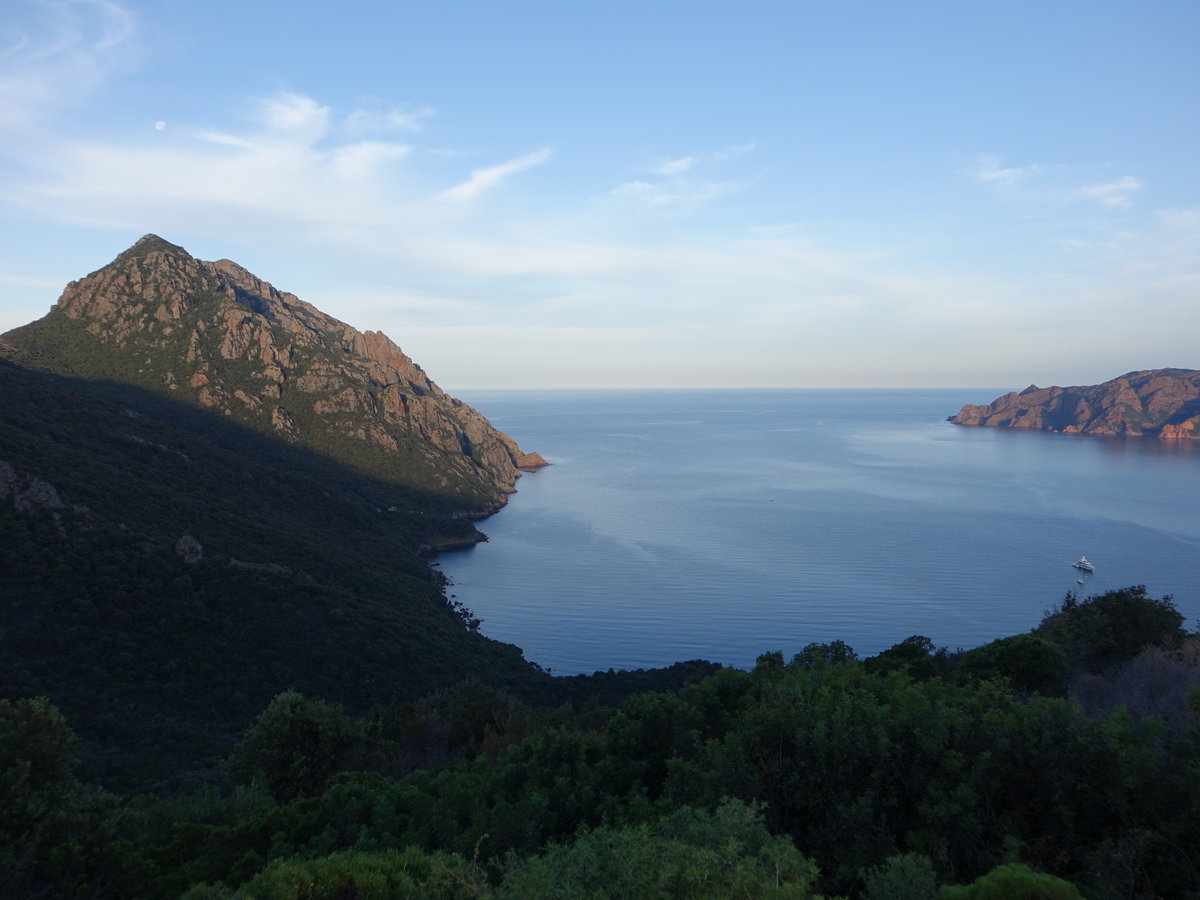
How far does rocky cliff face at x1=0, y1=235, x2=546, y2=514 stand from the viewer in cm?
8288

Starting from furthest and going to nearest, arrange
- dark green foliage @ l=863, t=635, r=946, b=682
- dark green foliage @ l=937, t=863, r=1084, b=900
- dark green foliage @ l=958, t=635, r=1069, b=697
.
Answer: dark green foliage @ l=863, t=635, r=946, b=682, dark green foliage @ l=958, t=635, r=1069, b=697, dark green foliage @ l=937, t=863, r=1084, b=900

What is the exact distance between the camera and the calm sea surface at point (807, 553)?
52344 millimetres

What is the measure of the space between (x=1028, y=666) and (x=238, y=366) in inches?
3808

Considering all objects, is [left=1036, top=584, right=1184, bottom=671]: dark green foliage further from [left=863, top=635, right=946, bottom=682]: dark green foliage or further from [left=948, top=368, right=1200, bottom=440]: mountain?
[left=948, top=368, right=1200, bottom=440]: mountain

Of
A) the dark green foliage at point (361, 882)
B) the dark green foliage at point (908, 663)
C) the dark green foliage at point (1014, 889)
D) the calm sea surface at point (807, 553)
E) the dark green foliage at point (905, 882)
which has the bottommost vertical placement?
the calm sea surface at point (807, 553)

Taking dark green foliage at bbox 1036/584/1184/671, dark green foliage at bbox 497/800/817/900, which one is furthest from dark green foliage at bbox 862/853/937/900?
dark green foliage at bbox 1036/584/1184/671

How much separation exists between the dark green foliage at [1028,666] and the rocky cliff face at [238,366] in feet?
264

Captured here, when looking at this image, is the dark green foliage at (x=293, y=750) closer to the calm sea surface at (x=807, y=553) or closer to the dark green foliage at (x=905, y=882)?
the dark green foliage at (x=905, y=882)

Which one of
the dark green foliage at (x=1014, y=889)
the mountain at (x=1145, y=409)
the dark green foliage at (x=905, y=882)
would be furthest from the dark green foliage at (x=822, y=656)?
the mountain at (x=1145, y=409)

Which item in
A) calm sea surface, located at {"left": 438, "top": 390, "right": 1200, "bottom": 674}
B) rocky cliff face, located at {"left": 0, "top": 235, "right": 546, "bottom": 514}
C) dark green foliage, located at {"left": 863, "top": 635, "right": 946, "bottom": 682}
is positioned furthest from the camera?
rocky cliff face, located at {"left": 0, "top": 235, "right": 546, "bottom": 514}

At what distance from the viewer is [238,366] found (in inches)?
3593

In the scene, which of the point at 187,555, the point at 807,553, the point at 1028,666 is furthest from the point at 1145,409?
the point at 187,555

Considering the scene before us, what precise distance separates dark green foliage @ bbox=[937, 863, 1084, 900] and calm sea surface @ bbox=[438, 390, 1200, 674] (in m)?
43.7

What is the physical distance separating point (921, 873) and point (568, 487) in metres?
108
